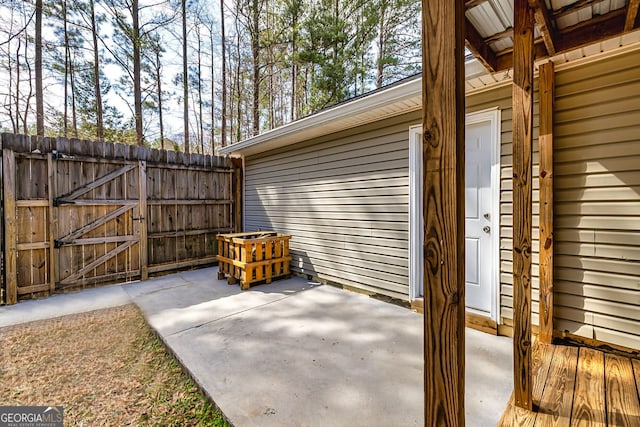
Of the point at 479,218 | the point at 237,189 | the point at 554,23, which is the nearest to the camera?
the point at 554,23

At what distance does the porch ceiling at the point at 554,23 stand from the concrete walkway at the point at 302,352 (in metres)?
2.34

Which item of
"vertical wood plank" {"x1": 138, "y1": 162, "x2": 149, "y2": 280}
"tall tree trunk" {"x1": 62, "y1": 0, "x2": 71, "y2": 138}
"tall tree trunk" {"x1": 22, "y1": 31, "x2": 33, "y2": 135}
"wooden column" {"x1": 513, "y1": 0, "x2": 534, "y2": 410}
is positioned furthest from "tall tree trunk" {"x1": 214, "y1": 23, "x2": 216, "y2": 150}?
"wooden column" {"x1": 513, "y1": 0, "x2": 534, "y2": 410}

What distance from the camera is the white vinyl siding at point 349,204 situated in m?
3.52

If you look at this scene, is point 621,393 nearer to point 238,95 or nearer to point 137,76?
point 137,76

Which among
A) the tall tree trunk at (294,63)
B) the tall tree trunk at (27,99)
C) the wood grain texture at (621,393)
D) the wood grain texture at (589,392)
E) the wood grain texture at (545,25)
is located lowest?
the wood grain texture at (589,392)

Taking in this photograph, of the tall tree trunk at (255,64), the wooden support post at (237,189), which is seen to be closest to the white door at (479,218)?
the wooden support post at (237,189)

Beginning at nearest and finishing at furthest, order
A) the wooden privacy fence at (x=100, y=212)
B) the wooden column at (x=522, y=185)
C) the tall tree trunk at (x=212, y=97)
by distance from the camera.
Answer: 1. the wooden column at (x=522, y=185)
2. the wooden privacy fence at (x=100, y=212)
3. the tall tree trunk at (x=212, y=97)

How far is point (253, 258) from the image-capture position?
4.34 meters

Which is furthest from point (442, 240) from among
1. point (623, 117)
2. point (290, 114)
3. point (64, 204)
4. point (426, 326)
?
point (290, 114)

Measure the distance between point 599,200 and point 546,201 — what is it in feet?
1.11

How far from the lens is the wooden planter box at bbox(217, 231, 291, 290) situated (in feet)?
13.9

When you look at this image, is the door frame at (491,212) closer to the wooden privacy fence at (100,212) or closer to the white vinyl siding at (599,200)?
the white vinyl siding at (599,200)

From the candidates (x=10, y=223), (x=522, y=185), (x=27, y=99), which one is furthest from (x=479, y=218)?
(x=27, y=99)

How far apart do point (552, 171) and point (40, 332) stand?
5066mm
